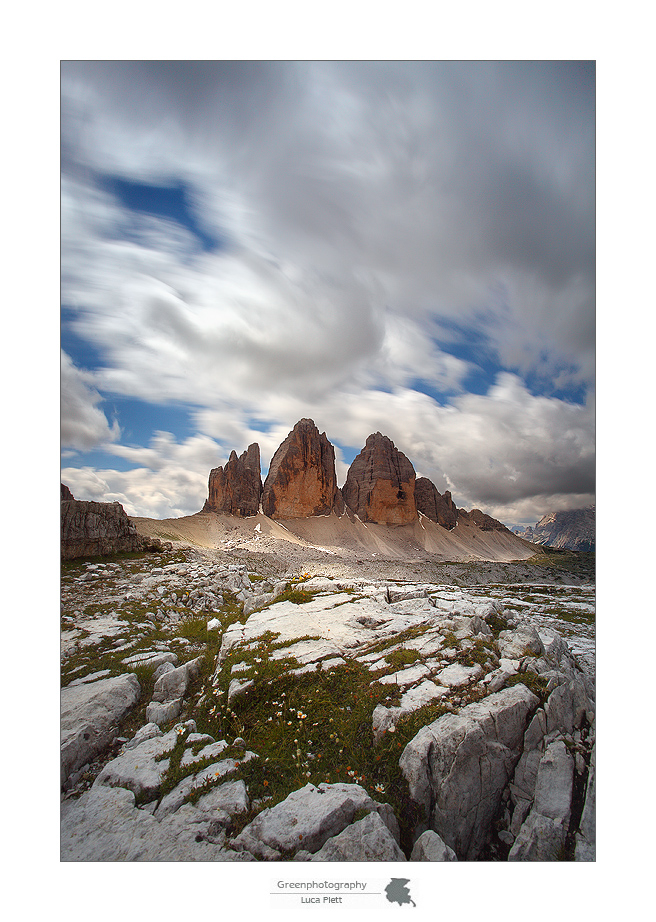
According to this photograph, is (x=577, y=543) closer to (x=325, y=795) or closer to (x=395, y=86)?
(x=325, y=795)

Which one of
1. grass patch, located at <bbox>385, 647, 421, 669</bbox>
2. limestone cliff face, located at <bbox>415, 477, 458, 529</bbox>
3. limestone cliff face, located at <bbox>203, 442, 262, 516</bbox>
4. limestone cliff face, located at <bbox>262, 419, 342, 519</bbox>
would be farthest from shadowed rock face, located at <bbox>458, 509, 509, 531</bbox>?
limestone cliff face, located at <bbox>203, 442, 262, 516</bbox>

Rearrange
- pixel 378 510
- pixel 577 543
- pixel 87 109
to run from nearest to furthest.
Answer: pixel 87 109 → pixel 577 543 → pixel 378 510

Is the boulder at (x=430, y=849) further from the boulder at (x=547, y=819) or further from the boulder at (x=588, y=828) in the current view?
the boulder at (x=588, y=828)

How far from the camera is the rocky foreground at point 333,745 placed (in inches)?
121

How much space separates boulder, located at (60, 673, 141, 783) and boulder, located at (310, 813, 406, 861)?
2.46 metres

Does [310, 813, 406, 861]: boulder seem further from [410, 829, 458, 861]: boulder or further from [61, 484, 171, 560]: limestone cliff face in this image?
[61, 484, 171, 560]: limestone cliff face

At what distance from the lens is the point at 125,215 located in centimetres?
512

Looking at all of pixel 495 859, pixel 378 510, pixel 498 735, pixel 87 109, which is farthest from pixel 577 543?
pixel 378 510

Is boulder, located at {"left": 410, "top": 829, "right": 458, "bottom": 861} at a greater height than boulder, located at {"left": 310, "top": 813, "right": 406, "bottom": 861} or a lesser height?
lesser

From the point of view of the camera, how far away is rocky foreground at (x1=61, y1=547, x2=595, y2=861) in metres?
3.09

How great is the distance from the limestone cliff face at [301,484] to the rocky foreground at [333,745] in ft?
138

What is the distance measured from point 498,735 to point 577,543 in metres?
3.27
